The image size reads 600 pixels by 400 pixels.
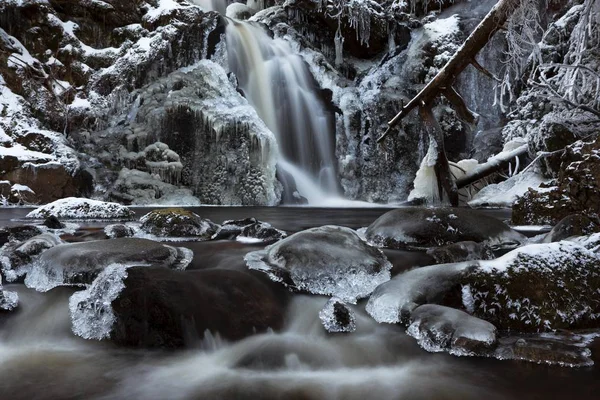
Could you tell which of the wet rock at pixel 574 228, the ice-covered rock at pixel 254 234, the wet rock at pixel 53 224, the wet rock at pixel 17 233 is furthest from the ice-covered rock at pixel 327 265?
the wet rock at pixel 53 224

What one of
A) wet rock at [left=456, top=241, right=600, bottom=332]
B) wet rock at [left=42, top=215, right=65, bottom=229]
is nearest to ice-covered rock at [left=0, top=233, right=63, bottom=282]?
wet rock at [left=42, top=215, right=65, bottom=229]

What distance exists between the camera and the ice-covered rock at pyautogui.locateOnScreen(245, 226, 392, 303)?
3.11 m

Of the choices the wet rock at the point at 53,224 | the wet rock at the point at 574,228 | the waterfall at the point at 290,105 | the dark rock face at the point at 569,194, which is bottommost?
the wet rock at the point at 53,224

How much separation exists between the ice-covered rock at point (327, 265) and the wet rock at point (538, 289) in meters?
0.77

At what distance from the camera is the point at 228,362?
2.22 metres

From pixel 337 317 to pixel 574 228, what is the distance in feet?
8.27

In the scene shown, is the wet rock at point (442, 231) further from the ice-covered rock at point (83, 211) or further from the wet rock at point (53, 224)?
the ice-covered rock at point (83, 211)

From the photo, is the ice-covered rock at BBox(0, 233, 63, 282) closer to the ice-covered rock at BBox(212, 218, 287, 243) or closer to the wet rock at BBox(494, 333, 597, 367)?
the ice-covered rock at BBox(212, 218, 287, 243)

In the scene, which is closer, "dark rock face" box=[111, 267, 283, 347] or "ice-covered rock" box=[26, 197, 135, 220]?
"dark rock face" box=[111, 267, 283, 347]

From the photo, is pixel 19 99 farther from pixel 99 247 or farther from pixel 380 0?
pixel 380 0

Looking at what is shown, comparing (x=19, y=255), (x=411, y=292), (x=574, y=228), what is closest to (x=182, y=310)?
(x=411, y=292)

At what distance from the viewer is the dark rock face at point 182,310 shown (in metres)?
2.38

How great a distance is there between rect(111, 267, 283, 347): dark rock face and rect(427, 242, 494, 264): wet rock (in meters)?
1.58

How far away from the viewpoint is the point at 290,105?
15.9 meters
